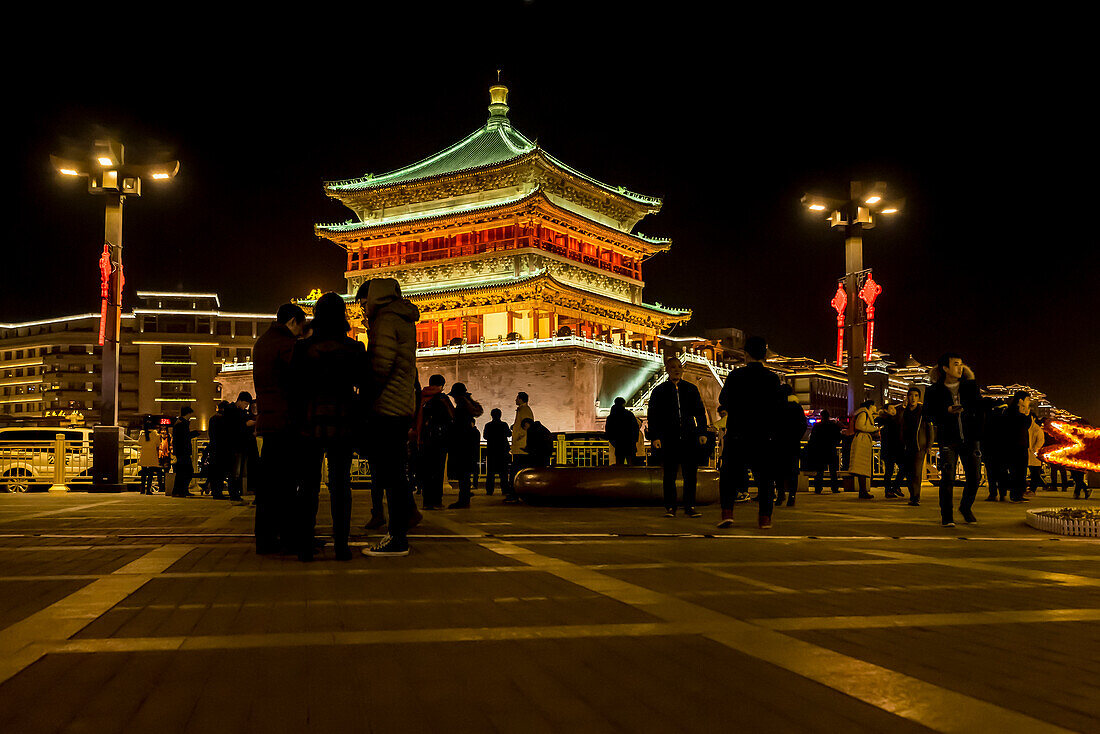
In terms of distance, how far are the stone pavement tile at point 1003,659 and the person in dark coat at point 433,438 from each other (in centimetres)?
706

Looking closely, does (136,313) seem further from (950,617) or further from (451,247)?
(950,617)

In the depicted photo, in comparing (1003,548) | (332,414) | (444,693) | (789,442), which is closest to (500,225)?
(789,442)

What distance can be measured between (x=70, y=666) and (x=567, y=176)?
134ft

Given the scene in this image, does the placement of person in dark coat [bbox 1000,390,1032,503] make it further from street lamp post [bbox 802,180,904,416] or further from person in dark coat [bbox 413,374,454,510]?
person in dark coat [bbox 413,374,454,510]

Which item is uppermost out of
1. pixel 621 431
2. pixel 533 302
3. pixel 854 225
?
pixel 533 302

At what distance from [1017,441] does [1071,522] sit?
274 inches

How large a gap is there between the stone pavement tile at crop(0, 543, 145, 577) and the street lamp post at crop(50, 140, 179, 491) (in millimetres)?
11557

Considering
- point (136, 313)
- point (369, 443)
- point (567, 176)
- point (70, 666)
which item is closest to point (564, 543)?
point (369, 443)

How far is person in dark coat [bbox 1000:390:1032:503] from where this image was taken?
45.0 feet

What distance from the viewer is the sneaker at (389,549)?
5.82 m

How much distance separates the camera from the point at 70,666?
8.98 feet

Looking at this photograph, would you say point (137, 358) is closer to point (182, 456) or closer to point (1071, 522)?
point (182, 456)

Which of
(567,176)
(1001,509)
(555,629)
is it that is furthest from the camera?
(567,176)

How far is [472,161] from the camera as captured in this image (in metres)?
44.4
